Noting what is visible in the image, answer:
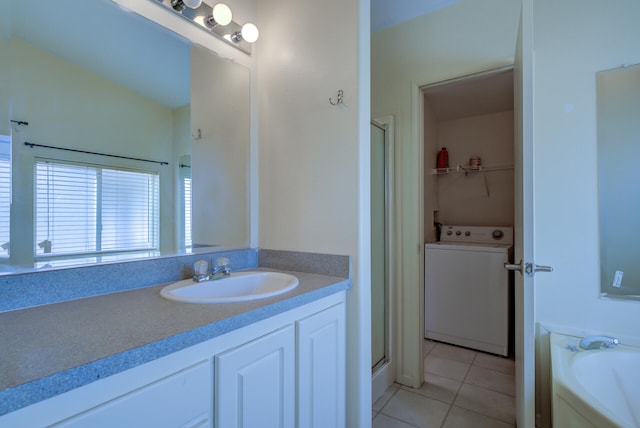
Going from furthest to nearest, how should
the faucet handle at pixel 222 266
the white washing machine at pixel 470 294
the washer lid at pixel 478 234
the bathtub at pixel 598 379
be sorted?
the washer lid at pixel 478 234, the white washing machine at pixel 470 294, the faucet handle at pixel 222 266, the bathtub at pixel 598 379

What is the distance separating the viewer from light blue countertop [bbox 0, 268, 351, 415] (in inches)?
21.0

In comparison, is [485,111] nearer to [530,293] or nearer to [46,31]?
[530,293]

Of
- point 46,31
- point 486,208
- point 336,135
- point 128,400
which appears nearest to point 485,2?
point 336,135

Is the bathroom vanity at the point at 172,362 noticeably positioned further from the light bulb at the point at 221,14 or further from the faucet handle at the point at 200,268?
the light bulb at the point at 221,14

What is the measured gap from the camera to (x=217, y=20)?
1.42 metres

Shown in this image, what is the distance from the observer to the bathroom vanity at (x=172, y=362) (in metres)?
0.56

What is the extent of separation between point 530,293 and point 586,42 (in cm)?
143

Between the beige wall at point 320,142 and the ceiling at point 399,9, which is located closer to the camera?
the beige wall at point 320,142

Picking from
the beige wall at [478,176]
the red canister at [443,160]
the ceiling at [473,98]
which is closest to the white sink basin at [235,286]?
the ceiling at [473,98]

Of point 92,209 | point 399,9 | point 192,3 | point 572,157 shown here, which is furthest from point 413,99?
point 92,209

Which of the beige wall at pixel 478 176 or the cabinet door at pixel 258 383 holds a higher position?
the beige wall at pixel 478 176

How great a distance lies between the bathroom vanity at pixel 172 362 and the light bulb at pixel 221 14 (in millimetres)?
1239

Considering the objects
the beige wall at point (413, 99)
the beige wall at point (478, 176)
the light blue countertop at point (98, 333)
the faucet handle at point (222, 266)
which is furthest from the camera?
the beige wall at point (478, 176)

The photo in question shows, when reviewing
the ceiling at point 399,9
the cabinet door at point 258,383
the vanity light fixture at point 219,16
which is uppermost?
the ceiling at point 399,9
